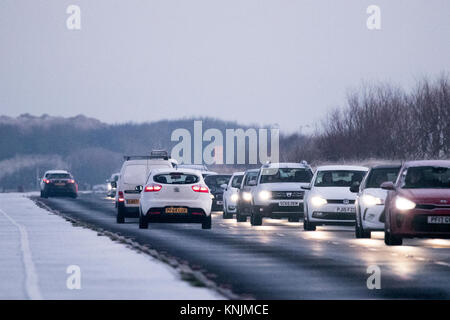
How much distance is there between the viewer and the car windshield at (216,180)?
52125 millimetres

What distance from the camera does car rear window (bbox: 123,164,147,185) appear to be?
3916cm

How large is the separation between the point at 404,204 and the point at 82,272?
30.2 feet

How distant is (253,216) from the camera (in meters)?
38.3

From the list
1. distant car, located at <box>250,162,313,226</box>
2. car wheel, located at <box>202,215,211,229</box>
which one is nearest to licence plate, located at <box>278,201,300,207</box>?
distant car, located at <box>250,162,313,226</box>

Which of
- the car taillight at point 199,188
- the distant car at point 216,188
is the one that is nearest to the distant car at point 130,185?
the car taillight at point 199,188

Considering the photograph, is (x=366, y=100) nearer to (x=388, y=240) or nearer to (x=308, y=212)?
(x=308, y=212)

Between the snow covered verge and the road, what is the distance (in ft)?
2.57

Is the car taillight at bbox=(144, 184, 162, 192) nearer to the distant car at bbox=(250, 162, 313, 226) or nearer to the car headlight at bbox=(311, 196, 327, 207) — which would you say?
the car headlight at bbox=(311, 196, 327, 207)

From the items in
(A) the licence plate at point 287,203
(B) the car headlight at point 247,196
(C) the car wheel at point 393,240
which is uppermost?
(B) the car headlight at point 247,196

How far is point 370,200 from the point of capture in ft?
94.6

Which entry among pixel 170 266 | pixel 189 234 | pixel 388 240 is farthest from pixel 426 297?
pixel 189 234

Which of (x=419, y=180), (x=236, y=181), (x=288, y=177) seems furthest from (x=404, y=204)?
(x=236, y=181)

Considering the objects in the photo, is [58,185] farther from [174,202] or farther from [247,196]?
[174,202]

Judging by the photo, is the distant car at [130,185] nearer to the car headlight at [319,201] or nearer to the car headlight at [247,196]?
the car headlight at [247,196]
